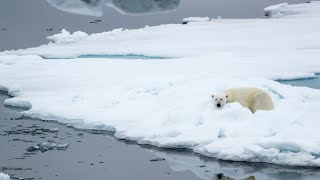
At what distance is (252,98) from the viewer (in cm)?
783

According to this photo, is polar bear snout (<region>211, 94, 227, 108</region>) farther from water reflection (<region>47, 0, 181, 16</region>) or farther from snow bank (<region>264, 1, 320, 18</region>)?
snow bank (<region>264, 1, 320, 18</region>)

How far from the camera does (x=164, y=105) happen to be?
867 cm

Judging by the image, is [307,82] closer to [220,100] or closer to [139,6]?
[220,100]

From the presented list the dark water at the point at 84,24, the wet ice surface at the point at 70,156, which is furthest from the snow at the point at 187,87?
the dark water at the point at 84,24

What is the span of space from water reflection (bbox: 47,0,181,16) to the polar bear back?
6748mm

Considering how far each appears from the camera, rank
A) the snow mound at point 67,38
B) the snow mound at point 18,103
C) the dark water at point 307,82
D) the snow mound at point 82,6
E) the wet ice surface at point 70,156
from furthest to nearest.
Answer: the snow mound at point 67,38 < the dark water at point 307,82 < the snow mound at point 18,103 < the wet ice surface at point 70,156 < the snow mound at point 82,6

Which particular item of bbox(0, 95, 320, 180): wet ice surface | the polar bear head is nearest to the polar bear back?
the polar bear head

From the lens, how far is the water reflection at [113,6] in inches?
43.8

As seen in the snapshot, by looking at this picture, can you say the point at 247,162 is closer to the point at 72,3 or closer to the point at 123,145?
the point at 123,145

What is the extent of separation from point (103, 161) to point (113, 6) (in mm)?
5679

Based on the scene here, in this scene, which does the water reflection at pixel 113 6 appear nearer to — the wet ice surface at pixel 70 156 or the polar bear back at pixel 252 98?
the wet ice surface at pixel 70 156

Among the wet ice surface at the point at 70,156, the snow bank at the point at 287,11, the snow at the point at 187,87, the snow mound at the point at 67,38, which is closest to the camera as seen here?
the wet ice surface at the point at 70,156

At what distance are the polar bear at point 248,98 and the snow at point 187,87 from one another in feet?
0.55

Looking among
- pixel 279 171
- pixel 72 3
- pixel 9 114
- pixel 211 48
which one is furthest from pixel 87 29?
pixel 72 3
